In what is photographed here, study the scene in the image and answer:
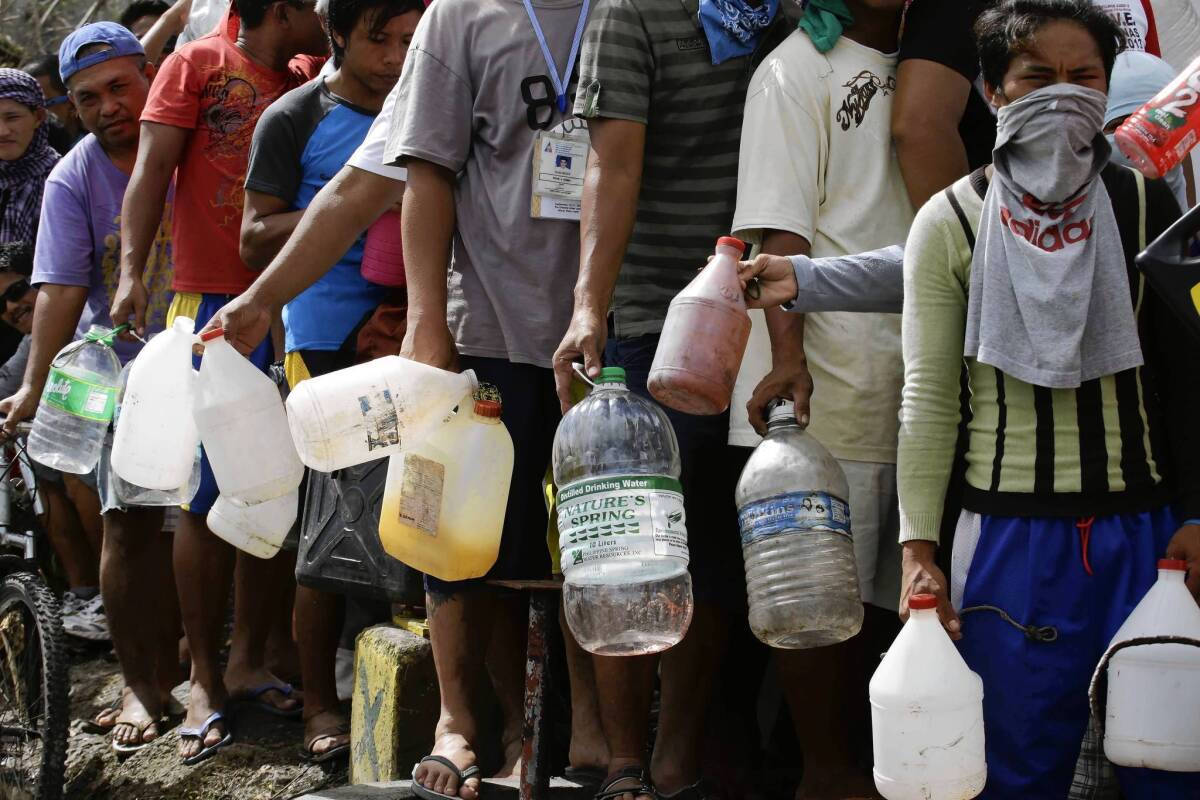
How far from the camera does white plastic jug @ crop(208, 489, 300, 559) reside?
13.6ft

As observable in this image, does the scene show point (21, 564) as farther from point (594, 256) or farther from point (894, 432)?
point (894, 432)

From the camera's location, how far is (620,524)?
9.23 feet

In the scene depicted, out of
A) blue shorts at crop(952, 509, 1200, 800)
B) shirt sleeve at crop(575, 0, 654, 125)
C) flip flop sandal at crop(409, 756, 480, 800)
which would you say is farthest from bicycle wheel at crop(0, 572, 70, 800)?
blue shorts at crop(952, 509, 1200, 800)

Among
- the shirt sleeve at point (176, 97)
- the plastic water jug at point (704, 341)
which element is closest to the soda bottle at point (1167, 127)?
the plastic water jug at point (704, 341)

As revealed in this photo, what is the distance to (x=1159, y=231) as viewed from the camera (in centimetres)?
280

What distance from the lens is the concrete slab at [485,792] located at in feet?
11.5

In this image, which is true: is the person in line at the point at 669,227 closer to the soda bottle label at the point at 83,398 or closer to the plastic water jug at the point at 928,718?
the plastic water jug at the point at 928,718

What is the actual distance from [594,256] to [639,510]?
74cm

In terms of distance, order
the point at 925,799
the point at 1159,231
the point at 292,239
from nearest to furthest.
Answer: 1. the point at 925,799
2. the point at 1159,231
3. the point at 292,239

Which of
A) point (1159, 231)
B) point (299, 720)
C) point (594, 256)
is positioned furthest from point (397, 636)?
point (1159, 231)

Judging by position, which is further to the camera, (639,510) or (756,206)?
(756,206)

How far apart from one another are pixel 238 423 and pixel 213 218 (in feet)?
5.50

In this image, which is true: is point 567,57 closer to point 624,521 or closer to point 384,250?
point 384,250

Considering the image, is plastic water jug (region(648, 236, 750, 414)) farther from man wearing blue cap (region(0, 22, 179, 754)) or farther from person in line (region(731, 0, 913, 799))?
man wearing blue cap (region(0, 22, 179, 754))
